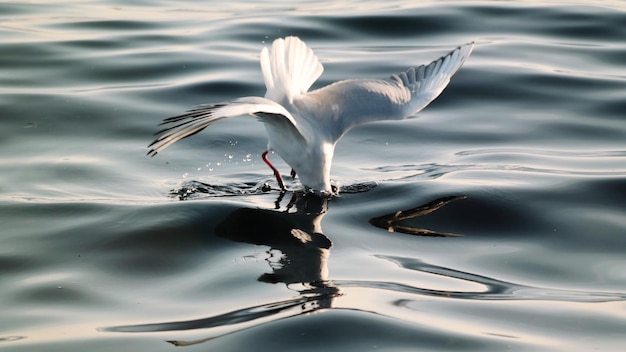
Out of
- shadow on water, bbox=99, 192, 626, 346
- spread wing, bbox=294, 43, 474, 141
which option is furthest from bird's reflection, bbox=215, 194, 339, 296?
spread wing, bbox=294, 43, 474, 141

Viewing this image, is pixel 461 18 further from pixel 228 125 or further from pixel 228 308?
pixel 228 308

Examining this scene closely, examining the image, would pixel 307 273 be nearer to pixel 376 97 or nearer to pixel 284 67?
pixel 284 67

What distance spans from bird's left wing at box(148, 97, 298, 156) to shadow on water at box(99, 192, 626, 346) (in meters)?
0.68

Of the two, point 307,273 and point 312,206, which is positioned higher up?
point 312,206

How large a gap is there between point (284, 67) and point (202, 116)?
4.80ft

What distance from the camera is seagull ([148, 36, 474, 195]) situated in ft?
20.9

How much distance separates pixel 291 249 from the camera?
565 centimetres

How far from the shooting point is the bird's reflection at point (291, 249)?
15.0ft

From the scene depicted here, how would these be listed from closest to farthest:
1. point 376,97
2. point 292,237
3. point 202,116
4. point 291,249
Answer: point 202,116 < point 291,249 < point 292,237 < point 376,97

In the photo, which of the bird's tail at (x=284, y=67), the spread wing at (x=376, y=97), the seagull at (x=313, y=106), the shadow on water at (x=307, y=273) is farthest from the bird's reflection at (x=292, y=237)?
the bird's tail at (x=284, y=67)

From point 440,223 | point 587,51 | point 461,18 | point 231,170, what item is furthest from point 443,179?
point 461,18

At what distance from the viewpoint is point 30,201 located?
6332mm

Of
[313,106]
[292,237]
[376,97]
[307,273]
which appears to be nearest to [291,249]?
[292,237]

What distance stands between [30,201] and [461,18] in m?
6.76
